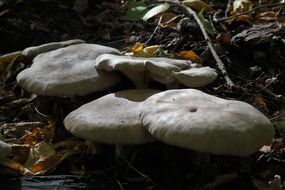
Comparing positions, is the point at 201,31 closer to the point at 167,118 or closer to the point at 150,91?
the point at 150,91

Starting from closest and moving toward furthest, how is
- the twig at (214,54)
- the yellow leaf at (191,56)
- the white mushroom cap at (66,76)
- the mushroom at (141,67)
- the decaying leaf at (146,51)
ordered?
1. the mushroom at (141,67)
2. the white mushroom cap at (66,76)
3. the twig at (214,54)
4. the decaying leaf at (146,51)
5. the yellow leaf at (191,56)

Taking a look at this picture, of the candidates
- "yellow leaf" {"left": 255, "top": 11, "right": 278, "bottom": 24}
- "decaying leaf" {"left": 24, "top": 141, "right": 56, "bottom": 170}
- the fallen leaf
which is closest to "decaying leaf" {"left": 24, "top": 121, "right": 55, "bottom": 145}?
"decaying leaf" {"left": 24, "top": 141, "right": 56, "bottom": 170}

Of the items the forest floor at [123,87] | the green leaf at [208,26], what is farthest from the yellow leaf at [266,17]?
the green leaf at [208,26]

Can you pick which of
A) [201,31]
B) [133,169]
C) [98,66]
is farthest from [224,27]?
[133,169]

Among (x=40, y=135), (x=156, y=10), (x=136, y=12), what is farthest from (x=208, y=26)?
(x=40, y=135)

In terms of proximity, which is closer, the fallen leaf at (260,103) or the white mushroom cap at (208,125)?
the white mushroom cap at (208,125)

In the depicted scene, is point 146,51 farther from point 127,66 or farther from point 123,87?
point 127,66

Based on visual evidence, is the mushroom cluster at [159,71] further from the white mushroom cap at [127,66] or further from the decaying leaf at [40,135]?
the decaying leaf at [40,135]
